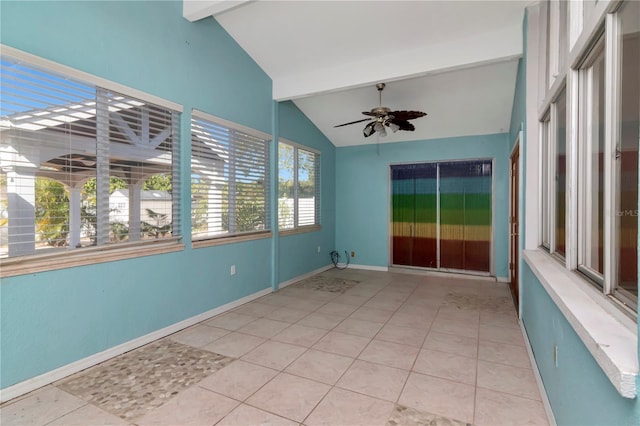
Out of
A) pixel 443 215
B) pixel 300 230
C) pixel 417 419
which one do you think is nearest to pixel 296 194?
pixel 300 230

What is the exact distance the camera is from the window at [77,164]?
6.88 ft

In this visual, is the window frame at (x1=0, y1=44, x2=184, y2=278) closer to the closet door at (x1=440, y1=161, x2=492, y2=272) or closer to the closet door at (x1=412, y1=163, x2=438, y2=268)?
the closet door at (x1=412, y1=163, x2=438, y2=268)

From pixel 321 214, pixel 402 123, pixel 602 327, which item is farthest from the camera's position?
pixel 321 214

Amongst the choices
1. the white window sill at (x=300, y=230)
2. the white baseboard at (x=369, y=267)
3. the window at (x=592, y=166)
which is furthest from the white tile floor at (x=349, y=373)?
the white baseboard at (x=369, y=267)

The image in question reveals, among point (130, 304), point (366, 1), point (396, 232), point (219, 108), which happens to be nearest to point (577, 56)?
point (366, 1)

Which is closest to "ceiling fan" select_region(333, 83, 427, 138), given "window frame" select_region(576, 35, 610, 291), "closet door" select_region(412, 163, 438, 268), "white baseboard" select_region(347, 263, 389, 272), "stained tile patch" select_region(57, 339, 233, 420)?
"closet door" select_region(412, 163, 438, 268)

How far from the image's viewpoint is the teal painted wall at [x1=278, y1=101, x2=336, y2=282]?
5009 mm

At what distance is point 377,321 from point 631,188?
105 inches

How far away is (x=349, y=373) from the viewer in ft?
7.79

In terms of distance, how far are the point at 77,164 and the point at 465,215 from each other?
18.6ft

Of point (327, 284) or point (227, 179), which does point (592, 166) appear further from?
point (327, 284)

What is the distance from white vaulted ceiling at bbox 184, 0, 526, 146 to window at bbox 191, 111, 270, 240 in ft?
3.28

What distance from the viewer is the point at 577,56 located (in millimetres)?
1734

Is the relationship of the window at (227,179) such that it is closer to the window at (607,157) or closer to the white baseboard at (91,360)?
the white baseboard at (91,360)
